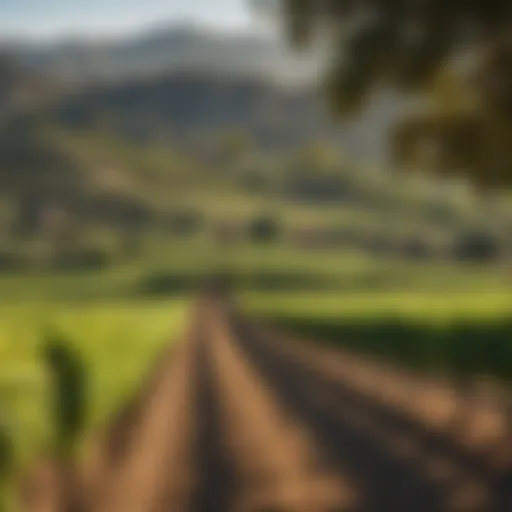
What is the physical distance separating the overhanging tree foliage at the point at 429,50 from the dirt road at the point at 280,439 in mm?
1074

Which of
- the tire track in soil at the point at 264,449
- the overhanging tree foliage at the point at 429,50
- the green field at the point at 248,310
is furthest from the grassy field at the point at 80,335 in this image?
the overhanging tree foliage at the point at 429,50

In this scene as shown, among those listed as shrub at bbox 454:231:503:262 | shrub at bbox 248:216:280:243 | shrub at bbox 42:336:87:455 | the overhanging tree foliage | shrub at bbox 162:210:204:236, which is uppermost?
the overhanging tree foliage

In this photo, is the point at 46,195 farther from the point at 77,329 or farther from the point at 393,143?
the point at 393,143

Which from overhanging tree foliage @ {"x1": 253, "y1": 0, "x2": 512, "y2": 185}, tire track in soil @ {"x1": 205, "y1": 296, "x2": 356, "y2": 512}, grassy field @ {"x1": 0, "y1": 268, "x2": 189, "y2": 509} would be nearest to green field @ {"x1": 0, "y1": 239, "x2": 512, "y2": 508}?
grassy field @ {"x1": 0, "y1": 268, "x2": 189, "y2": 509}

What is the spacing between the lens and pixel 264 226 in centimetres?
432

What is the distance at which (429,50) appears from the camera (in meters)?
4.47

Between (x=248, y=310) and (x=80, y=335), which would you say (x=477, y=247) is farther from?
(x=80, y=335)

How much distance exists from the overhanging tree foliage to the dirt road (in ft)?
3.52

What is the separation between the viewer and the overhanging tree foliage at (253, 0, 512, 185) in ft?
14.2

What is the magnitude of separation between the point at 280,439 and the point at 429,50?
1.92m

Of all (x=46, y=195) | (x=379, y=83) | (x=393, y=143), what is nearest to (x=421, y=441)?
(x=393, y=143)

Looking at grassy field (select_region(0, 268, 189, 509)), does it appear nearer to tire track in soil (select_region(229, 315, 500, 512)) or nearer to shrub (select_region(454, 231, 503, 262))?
tire track in soil (select_region(229, 315, 500, 512))

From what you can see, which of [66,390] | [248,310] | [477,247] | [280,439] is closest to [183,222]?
[248,310]

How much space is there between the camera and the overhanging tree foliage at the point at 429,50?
14.2 ft
